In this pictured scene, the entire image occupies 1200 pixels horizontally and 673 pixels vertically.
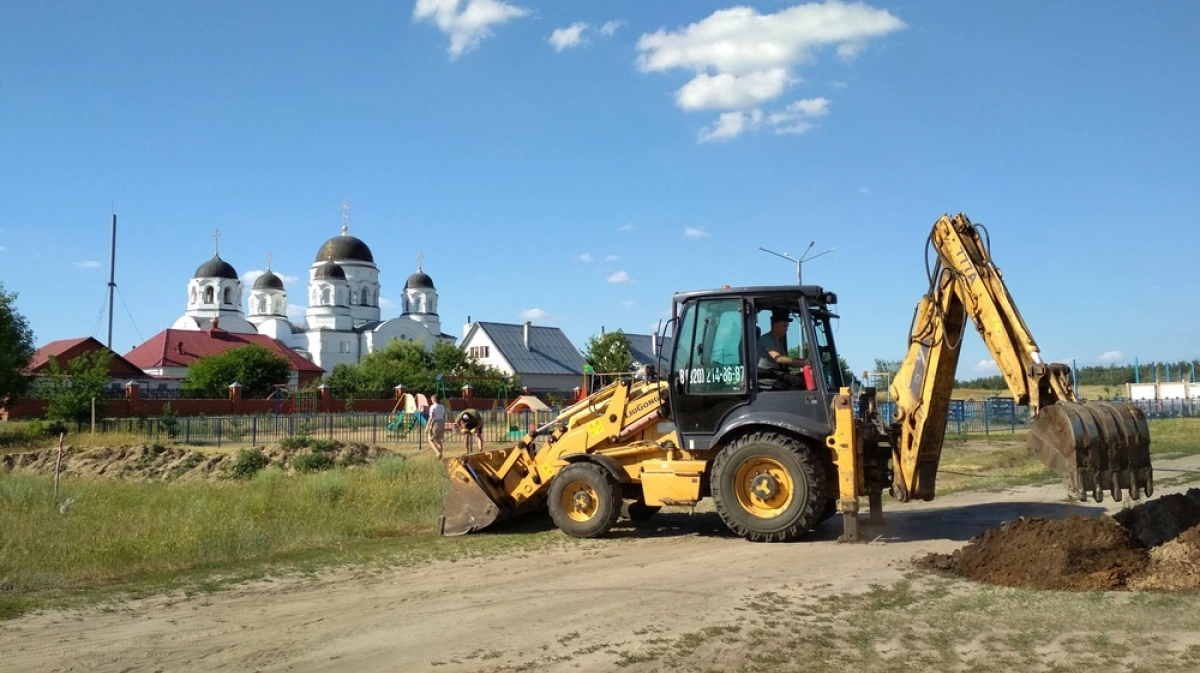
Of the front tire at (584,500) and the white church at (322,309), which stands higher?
the white church at (322,309)

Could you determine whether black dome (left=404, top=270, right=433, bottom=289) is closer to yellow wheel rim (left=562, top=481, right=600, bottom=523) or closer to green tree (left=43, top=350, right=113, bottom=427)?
green tree (left=43, top=350, right=113, bottom=427)

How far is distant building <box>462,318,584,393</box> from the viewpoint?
84.9 m

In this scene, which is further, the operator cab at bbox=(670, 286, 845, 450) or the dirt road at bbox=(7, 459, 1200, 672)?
the operator cab at bbox=(670, 286, 845, 450)

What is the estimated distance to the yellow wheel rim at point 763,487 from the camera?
1045cm

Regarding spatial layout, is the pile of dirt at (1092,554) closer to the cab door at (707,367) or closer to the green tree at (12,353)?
the cab door at (707,367)

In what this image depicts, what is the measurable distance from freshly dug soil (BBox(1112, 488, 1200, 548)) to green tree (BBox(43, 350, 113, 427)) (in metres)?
39.2

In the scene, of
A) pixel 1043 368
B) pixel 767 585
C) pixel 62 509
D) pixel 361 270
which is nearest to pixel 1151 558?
pixel 1043 368

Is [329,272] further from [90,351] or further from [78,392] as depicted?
[78,392]

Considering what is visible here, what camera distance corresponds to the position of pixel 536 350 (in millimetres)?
88750

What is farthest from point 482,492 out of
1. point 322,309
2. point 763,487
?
point 322,309

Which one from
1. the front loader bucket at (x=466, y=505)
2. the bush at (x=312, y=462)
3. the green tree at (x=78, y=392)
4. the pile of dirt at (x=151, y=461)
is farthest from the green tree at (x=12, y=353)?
the front loader bucket at (x=466, y=505)

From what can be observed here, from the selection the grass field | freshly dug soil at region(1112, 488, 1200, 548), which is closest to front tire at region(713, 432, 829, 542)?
the grass field

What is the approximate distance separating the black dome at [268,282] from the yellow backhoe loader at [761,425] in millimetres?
90187

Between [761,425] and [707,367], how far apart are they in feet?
3.00
